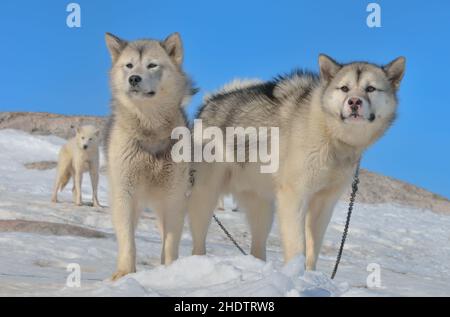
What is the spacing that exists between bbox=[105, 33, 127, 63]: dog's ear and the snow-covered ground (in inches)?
75.9

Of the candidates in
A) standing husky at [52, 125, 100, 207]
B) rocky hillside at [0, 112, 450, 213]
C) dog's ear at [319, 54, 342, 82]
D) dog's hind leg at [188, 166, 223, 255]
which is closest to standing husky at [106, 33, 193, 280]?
dog's hind leg at [188, 166, 223, 255]

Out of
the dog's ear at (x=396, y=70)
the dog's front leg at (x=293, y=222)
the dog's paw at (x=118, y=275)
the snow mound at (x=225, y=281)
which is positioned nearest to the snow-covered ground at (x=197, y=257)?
the snow mound at (x=225, y=281)

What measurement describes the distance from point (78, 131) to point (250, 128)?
386 inches

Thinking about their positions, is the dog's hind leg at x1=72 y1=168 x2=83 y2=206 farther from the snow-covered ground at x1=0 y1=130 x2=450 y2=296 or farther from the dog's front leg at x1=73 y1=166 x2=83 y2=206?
the snow-covered ground at x1=0 y1=130 x2=450 y2=296

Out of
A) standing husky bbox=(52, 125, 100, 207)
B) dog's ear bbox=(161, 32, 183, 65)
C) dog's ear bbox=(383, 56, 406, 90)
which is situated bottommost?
standing husky bbox=(52, 125, 100, 207)

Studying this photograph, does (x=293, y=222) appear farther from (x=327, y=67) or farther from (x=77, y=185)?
(x=77, y=185)

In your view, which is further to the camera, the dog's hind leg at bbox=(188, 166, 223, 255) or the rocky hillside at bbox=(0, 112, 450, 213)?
the rocky hillside at bbox=(0, 112, 450, 213)

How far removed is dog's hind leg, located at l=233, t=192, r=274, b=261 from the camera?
6.74m

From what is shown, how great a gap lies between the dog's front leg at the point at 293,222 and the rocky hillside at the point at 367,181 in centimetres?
1424

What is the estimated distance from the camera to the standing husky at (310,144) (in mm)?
5543

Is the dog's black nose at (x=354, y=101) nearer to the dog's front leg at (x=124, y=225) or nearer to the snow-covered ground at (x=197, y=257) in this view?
the snow-covered ground at (x=197, y=257)

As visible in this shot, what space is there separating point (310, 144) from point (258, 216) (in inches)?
56.0

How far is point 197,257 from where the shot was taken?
14.8 ft

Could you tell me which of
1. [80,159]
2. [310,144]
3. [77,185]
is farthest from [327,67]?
[80,159]
